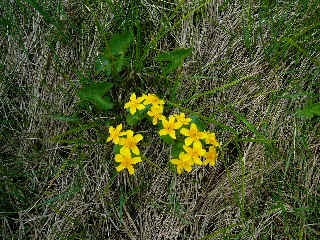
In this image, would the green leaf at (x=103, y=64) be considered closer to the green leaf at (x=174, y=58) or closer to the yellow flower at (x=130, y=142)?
the green leaf at (x=174, y=58)

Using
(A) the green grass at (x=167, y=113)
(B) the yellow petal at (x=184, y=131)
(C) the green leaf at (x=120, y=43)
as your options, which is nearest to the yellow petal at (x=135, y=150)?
(A) the green grass at (x=167, y=113)

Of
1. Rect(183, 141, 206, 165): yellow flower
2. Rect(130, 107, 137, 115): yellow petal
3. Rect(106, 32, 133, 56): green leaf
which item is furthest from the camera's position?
Rect(106, 32, 133, 56): green leaf

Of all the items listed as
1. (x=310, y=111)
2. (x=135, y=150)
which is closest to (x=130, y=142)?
(x=135, y=150)

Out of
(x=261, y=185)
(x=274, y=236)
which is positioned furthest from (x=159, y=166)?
(x=274, y=236)

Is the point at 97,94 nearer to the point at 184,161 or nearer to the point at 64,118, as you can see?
the point at 64,118

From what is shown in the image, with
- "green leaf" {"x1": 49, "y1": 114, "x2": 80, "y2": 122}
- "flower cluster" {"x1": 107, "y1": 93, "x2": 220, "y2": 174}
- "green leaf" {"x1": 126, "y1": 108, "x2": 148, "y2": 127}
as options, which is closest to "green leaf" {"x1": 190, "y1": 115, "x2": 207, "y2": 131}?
"flower cluster" {"x1": 107, "y1": 93, "x2": 220, "y2": 174}

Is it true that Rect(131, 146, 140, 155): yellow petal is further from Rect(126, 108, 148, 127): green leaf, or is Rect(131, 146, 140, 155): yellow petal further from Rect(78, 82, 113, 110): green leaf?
Rect(78, 82, 113, 110): green leaf

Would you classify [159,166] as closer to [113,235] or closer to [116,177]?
[116,177]
